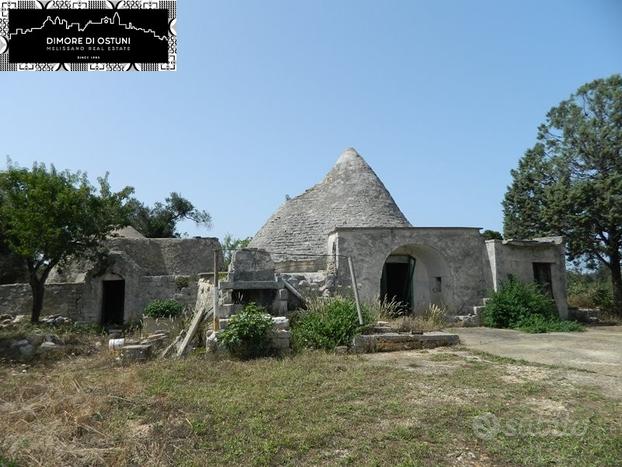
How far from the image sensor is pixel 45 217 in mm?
12648

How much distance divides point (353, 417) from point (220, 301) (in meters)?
5.21

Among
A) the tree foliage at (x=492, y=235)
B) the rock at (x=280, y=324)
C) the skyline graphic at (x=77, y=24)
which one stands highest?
the skyline graphic at (x=77, y=24)

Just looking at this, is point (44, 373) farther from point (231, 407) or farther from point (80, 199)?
point (80, 199)

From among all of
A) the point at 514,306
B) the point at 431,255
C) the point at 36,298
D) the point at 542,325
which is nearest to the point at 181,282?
the point at 36,298

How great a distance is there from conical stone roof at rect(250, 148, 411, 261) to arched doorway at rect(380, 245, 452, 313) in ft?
5.67

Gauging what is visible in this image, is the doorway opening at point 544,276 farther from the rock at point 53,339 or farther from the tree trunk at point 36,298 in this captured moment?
the tree trunk at point 36,298

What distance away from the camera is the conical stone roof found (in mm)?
14961

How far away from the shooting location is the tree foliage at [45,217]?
1244cm

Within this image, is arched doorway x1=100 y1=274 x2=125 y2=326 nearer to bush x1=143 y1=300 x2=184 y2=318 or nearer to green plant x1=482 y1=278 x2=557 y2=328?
bush x1=143 y1=300 x2=184 y2=318

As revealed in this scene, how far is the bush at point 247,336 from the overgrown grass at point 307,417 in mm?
877

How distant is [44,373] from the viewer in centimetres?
695

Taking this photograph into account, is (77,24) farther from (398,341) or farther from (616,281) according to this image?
(616,281)

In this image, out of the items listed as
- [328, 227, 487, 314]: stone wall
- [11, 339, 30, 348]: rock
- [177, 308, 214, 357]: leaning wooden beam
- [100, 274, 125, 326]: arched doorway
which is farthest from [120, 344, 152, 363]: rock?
[100, 274, 125, 326]: arched doorway

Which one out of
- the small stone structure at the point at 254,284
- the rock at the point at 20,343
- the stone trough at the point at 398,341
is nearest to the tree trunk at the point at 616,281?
the stone trough at the point at 398,341
